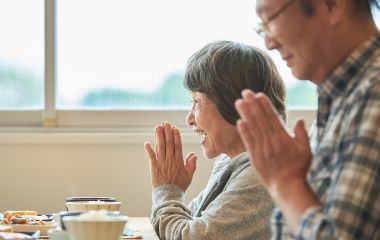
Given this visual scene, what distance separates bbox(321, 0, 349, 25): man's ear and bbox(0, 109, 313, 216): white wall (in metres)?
1.80

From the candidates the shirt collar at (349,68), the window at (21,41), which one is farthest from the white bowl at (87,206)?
the window at (21,41)

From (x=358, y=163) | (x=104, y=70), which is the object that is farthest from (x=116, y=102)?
(x=358, y=163)

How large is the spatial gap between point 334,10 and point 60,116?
2029 millimetres

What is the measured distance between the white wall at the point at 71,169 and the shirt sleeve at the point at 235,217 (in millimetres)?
1071

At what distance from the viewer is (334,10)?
120 cm

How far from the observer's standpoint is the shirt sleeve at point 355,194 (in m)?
1.01

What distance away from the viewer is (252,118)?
1.18 metres

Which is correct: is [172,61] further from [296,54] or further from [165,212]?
[296,54]

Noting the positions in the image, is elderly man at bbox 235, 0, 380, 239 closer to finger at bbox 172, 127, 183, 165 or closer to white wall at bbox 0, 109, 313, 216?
finger at bbox 172, 127, 183, 165

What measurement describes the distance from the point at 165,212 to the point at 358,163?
3.35 ft

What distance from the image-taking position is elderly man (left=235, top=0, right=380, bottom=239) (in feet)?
3.33

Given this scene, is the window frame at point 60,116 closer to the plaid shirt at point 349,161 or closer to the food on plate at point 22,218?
the food on plate at point 22,218

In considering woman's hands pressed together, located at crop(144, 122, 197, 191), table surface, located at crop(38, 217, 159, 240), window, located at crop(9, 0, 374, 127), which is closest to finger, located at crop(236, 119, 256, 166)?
table surface, located at crop(38, 217, 159, 240)

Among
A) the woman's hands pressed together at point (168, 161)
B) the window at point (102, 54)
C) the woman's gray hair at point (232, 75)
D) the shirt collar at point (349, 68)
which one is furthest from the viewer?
the window at point (102, 54)
